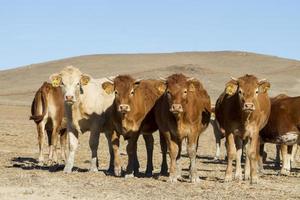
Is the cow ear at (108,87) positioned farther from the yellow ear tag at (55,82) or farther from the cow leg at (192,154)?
the cow leg at (192,154)

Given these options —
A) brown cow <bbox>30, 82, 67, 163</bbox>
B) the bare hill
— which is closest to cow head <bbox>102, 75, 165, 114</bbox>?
brown cow <bbox>30, 82, 67, 163</bbox>

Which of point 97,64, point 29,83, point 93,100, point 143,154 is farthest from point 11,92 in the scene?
point 93,100

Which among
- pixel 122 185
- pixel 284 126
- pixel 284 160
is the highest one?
pixel 284 126

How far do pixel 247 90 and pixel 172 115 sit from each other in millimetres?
1673

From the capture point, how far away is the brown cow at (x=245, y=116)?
584 inches

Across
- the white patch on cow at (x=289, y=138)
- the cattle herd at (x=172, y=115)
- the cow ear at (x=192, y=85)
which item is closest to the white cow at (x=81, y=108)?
the cattle herd at (x=172, y=115)

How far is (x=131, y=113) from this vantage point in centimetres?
1545

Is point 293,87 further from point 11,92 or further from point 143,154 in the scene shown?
point 143,154

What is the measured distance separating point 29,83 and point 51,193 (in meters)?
73.9

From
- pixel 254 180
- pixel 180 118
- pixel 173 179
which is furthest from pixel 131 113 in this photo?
pixel 254 180

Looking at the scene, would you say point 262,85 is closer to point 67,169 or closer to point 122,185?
point 122,185

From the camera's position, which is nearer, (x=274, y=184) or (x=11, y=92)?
(x=274, y=184)

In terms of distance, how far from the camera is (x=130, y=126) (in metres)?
15.4

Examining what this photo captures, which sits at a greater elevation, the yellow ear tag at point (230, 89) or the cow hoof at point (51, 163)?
the yellow ear tag at point (230, 89)
